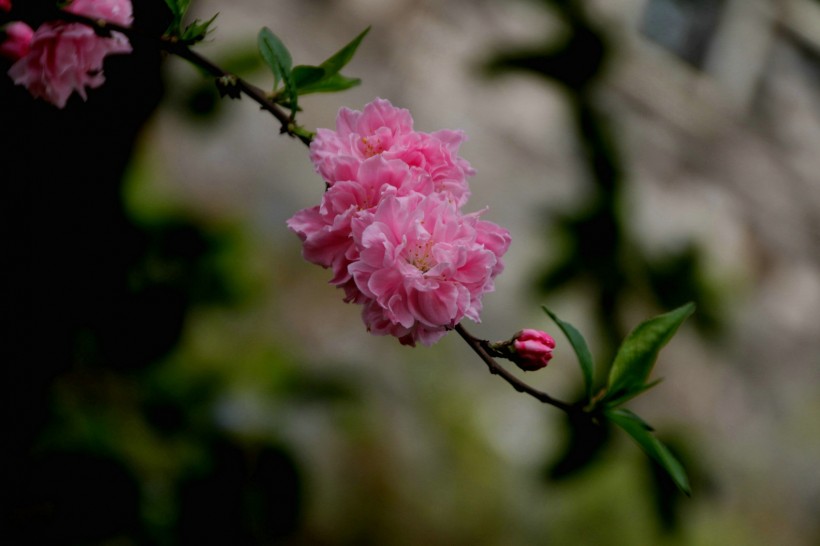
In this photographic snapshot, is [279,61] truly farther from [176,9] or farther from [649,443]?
[649,443]

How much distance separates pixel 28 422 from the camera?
0.99m

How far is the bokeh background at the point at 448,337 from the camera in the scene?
3.51 ft

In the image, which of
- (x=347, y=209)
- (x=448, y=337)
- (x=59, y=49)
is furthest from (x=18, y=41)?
(x=448, y=337)

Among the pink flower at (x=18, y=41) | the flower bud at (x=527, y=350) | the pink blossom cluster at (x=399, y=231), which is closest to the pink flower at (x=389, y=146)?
the pink blossom cluster at (x=399, y=231)

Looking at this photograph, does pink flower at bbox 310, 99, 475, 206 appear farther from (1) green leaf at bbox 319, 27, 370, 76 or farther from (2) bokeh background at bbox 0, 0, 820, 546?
(2) bokeh background at bbox 0, 0, 820, 546

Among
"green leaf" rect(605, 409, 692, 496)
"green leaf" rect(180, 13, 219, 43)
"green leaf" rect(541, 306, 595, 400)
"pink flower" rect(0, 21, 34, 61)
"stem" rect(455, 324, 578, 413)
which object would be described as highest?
"green leaf" rect(180, 13, 219, 43)

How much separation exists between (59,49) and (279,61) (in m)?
0.16

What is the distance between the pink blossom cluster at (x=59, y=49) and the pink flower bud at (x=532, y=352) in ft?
1.19

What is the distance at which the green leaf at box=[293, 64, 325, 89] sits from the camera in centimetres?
61

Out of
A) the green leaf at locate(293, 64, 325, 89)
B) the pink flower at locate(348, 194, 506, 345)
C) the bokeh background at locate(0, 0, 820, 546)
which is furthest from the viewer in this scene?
the bokeh background at locate(0, 0, 820, 546)

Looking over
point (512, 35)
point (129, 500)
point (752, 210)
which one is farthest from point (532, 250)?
point (129, 500)

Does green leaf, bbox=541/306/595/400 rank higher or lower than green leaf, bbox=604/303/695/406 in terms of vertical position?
lower

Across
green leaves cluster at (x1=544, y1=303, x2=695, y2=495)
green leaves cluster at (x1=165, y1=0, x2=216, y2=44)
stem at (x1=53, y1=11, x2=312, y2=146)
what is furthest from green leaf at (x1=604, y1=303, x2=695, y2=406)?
green leaves cluster at (x1=165, y1=0, x2=216, y2=44)

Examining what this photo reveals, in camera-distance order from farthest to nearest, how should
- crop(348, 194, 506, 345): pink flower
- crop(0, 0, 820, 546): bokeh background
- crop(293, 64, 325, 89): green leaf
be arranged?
crop(0, 0, 820, 546): bokeh background < crop(293, 64, 325, 89): green leaf < crop(348, 194, 506, 345): pink flower
